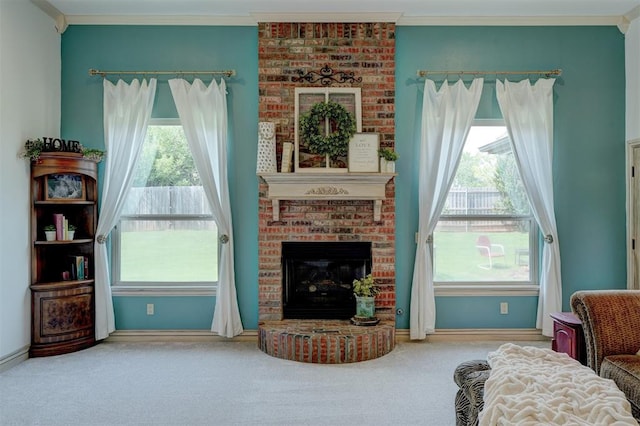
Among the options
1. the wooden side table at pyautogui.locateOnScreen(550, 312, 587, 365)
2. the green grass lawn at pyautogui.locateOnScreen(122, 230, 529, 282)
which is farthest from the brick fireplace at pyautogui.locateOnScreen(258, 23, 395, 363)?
the wooden side table at pyautogui.locateOnScreen(550, 312, 587, 365)

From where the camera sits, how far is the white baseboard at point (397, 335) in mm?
4328

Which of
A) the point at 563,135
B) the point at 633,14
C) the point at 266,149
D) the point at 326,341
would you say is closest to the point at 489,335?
the point at 326,341

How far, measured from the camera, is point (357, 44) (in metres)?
4.23

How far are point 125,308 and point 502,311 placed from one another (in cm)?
381

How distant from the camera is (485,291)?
4395 mm

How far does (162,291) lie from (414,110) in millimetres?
3126

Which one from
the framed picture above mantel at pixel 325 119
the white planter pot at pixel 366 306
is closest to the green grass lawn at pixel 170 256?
the framed picture above mantel at pixel 325 119

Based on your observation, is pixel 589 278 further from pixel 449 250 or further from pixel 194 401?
pixel 194 401

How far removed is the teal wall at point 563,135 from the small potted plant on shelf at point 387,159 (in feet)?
1.03

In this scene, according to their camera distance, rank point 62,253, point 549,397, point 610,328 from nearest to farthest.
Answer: point 549,397 < point 610,328 < point 62,253

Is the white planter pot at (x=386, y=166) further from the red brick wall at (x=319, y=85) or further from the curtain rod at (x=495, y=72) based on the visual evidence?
the curtain rod at (x=495, y=72)

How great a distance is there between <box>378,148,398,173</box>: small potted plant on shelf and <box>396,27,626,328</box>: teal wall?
0.32m

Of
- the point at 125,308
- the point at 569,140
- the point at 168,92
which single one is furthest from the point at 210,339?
the point at 569,140

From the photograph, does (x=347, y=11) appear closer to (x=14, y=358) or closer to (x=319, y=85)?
(x=319, y=85)
